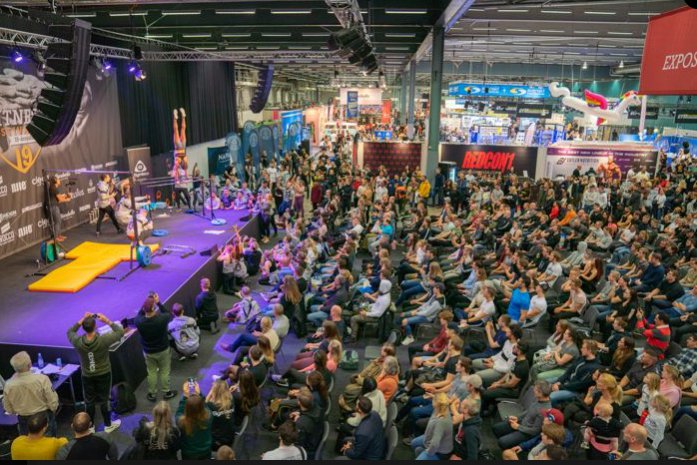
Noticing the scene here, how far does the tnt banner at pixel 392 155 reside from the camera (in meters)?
19.0

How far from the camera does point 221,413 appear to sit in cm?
444

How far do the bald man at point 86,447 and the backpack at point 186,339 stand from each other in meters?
2.80

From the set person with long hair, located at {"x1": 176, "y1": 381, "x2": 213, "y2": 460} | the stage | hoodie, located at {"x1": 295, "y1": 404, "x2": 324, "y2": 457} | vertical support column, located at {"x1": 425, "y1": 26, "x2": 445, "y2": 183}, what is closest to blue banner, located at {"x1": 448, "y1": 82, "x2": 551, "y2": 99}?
vertical support column, located at {"x1": 425, "y1": 26, "x2": 445, "y2": 183}

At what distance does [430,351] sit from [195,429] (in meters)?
3.02

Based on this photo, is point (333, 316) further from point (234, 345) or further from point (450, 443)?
point (450, 443)

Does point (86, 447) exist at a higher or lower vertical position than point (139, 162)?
lower

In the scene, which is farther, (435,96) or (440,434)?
(435,96)

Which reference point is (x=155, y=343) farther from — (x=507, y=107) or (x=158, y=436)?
(x=507, y=107)

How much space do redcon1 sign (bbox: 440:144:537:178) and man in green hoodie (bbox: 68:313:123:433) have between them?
15.4m

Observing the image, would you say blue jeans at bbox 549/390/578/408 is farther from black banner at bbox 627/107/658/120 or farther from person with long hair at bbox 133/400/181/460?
black banner at bbox 627/107/658/120

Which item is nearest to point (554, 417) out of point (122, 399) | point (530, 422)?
point (530, 422)

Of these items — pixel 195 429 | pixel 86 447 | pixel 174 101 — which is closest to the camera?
pixel 86 447

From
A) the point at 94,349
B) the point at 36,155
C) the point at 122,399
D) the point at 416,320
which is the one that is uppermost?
the point at 36,155

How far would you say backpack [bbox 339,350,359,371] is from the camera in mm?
6480
